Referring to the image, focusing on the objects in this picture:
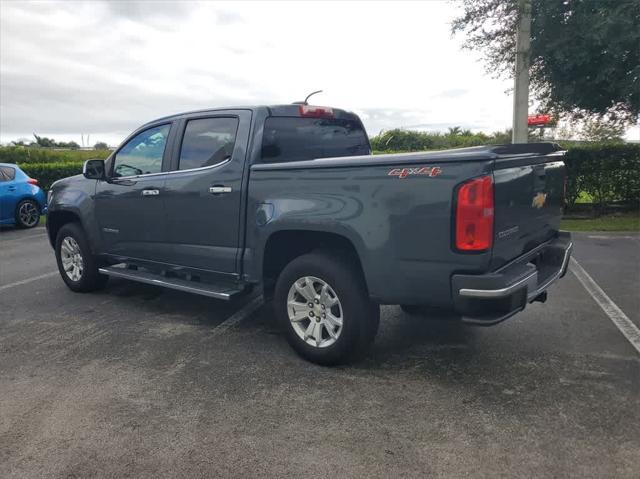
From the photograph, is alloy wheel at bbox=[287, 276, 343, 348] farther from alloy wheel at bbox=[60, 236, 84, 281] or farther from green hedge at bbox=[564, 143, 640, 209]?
green hedge at bbox=[564, 143, 640, 209]

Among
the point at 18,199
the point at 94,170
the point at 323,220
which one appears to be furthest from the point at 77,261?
the point at 18,199

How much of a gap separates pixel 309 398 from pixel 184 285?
1788 mm

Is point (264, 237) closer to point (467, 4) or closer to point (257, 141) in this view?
point (257, 141)

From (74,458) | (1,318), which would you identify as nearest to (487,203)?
(74,458)

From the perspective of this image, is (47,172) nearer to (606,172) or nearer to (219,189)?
(219,189)

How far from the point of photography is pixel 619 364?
3801 millimetres

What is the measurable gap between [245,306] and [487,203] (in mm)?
3131

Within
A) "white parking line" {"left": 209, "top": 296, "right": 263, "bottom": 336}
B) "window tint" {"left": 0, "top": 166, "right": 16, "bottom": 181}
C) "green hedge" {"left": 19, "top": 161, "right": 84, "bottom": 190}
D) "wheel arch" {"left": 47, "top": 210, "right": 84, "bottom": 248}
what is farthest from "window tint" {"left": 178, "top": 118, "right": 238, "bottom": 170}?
"green hedge" {"left": 19, "top": 161, "right": 84, "bottom": 190}

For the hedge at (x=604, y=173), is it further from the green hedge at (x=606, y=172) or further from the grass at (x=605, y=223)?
the grass at (x=605, y=223)

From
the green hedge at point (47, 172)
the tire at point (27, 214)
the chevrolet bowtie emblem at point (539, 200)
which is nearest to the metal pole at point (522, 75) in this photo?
the chevrolet bowtie emblem at point (539, 200)

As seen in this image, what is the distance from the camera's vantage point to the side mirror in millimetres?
5434

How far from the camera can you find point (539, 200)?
3744 mm

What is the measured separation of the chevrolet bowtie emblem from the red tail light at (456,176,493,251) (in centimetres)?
78

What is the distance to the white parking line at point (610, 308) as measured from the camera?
440 cm
